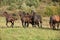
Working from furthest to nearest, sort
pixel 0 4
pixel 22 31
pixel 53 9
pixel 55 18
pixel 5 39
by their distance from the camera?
pixel 0 4
pixel 53 9
pixel 55 18
pixel 22 31
pixel 5 39

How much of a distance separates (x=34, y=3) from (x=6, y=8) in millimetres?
5382

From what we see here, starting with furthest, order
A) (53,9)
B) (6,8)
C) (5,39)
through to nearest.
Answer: (6,8) → (53,9) → (5,39)

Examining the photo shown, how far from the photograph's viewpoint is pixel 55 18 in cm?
2259

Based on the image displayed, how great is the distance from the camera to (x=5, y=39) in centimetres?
1628

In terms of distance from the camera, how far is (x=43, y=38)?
56.3ft

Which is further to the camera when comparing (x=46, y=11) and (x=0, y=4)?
(x=0, y=4)

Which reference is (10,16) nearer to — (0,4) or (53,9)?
(53,9)

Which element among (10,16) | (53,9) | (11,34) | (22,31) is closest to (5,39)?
(11,34)

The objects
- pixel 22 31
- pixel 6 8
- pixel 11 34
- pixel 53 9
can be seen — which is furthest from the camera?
pixel 6 8

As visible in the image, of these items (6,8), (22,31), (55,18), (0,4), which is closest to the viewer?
(22,31)

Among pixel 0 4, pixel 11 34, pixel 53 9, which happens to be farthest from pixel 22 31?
pixel 0 4

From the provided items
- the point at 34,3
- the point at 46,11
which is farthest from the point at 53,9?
the point at 34,3

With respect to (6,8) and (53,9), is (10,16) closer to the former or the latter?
(53,9)

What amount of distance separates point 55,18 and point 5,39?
746 centimetres
